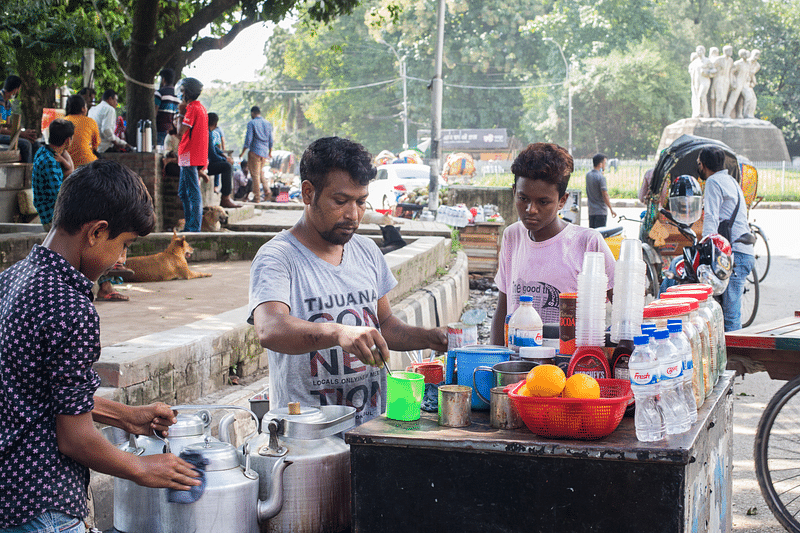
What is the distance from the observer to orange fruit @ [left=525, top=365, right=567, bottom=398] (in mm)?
2127

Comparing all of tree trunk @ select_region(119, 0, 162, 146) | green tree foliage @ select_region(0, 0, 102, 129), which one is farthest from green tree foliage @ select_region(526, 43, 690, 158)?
tree trunk @ select_region(119, 0, 162, 146)

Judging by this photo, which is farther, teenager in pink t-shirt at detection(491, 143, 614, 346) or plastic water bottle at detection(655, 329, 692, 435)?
teenager in pink t-shirt at detection(491, 143, 614, 346)

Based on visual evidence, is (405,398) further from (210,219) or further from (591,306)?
(210,219)

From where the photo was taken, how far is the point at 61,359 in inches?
72.5

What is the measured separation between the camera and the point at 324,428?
233cm

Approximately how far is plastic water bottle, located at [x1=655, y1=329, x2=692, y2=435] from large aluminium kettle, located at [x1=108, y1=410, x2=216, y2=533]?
1334 mm

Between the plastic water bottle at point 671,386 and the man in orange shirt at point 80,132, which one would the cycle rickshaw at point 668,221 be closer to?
the plastic water bottle at point 671,386

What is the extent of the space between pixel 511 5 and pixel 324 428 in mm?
64537

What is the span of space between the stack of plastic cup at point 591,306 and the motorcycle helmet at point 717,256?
463 cm

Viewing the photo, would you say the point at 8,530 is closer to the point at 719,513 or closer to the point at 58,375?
the point at 58,375

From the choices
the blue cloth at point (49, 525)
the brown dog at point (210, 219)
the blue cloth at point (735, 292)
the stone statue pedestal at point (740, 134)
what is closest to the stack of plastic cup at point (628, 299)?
the blue cloth at point (49, 525)

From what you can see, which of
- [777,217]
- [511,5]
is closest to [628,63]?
[511,5]

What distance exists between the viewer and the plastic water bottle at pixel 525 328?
268 centimetres

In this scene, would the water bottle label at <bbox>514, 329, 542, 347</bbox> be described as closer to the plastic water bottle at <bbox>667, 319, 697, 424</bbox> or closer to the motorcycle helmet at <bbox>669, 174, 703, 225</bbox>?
the plastic water bottle at <bbox>667, 319, 697, 424</bbox>
